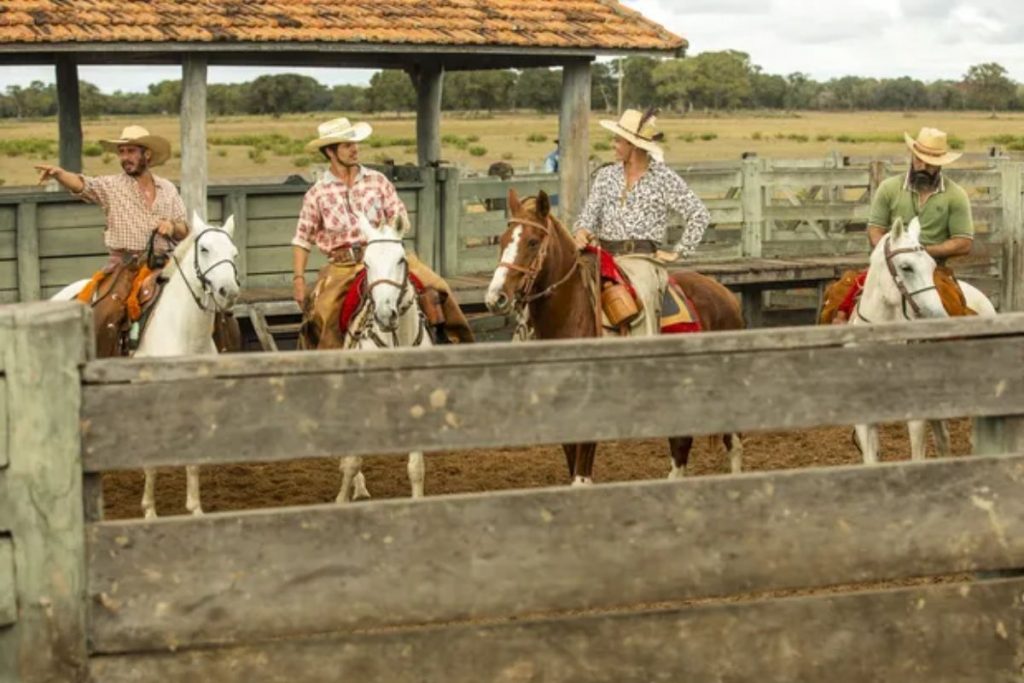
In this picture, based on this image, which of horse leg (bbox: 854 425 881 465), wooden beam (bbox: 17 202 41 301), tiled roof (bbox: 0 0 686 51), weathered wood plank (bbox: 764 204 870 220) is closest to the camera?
horse leg (bbox: 854 425 881 465)

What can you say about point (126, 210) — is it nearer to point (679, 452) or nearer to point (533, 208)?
point (533, 208)

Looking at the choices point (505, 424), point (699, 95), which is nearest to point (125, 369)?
point (505, 424)

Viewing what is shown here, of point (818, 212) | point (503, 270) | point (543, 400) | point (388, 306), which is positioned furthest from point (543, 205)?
point (818, 212)

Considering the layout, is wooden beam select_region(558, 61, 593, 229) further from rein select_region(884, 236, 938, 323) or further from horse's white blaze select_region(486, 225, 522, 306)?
horse's white blaze select_region(486, 225, 522, 306)

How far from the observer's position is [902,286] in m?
9.83

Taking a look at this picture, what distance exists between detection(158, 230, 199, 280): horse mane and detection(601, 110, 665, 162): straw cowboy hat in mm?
2390

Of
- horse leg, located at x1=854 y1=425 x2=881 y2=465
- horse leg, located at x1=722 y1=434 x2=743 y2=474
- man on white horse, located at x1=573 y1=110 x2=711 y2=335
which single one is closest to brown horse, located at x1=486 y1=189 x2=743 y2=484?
man on white horse, located at x1=573 y1=110 x2=711 y2=335

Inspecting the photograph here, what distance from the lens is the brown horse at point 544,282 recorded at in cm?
939

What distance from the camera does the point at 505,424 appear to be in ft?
14.1

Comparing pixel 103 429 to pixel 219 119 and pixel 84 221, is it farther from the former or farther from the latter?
pixel 219 119

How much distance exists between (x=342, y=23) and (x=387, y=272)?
220 inches

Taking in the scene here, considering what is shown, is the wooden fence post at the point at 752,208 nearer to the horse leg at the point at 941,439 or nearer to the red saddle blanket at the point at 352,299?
the horse leg at the point at 941,439

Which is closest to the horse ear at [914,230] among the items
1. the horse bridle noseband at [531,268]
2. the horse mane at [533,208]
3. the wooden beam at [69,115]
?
the horse mane at [533,208]

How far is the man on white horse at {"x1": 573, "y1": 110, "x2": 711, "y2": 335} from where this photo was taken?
10094mm
